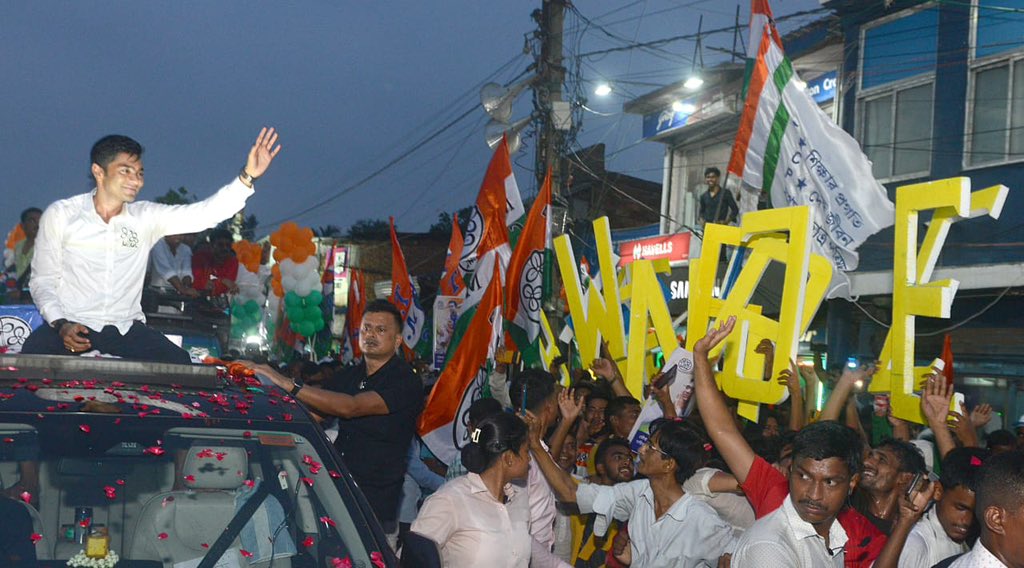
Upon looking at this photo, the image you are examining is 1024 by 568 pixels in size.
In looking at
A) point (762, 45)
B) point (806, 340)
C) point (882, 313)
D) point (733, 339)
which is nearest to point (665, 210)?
point (806, 340)

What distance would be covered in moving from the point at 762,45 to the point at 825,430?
674cm

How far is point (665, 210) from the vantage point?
2248 cm

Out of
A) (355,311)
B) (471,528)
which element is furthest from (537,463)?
(355,311)

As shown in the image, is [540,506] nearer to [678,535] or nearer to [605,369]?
[678,535]

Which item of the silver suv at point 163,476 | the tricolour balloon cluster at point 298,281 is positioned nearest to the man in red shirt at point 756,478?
the silver suv at point 163,476

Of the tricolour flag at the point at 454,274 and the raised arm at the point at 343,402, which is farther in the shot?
the tricolour flag at the point at 454,274

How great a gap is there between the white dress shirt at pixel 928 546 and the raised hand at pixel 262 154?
3.37 metres

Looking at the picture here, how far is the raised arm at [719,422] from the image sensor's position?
4.40 meters

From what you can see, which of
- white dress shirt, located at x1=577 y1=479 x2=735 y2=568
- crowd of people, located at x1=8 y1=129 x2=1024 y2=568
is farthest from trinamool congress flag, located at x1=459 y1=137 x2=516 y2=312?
white dress shirt, located at x1=577 y1=479 x2=735 y2=568

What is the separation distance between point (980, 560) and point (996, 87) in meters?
12.3

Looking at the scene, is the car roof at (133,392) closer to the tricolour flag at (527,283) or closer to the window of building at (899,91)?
the tricolour flag at (527,283)

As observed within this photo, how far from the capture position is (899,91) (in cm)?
1527

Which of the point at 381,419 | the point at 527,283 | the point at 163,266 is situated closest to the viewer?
the point at 381,419

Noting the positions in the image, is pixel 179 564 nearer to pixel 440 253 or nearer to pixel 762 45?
pixel 762 45
